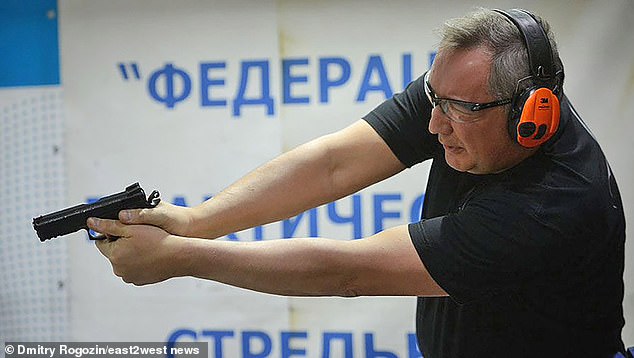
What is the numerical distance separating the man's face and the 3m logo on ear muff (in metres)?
0.06

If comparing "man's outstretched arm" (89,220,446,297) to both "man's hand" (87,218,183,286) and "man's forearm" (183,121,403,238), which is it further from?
"man's forearm" (183,121,403,238)

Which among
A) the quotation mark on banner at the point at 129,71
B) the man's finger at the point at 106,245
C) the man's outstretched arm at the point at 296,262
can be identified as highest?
the quotation mark on banner at the point at 129,71

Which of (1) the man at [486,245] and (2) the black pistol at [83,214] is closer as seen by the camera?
(1) the man at [486,245]

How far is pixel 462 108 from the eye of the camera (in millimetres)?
1493

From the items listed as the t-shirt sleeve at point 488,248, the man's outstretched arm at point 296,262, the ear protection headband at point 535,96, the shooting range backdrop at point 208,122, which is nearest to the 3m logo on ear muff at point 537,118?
the ear protection headband at point 535,96

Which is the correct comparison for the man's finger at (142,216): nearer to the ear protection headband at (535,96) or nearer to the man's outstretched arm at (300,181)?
the man's outstretched arm at (300,181)

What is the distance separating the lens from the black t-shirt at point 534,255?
4.78 ft

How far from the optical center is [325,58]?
8.64 ft

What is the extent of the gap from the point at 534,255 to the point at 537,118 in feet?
0.85

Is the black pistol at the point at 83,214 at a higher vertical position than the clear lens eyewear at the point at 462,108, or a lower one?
lower

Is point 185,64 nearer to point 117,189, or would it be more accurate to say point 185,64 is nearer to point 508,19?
point 117,189

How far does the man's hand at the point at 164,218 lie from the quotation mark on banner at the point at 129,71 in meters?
1.13

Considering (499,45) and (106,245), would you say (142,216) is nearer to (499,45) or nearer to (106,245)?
(106,245)

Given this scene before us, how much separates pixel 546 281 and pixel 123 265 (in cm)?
84
